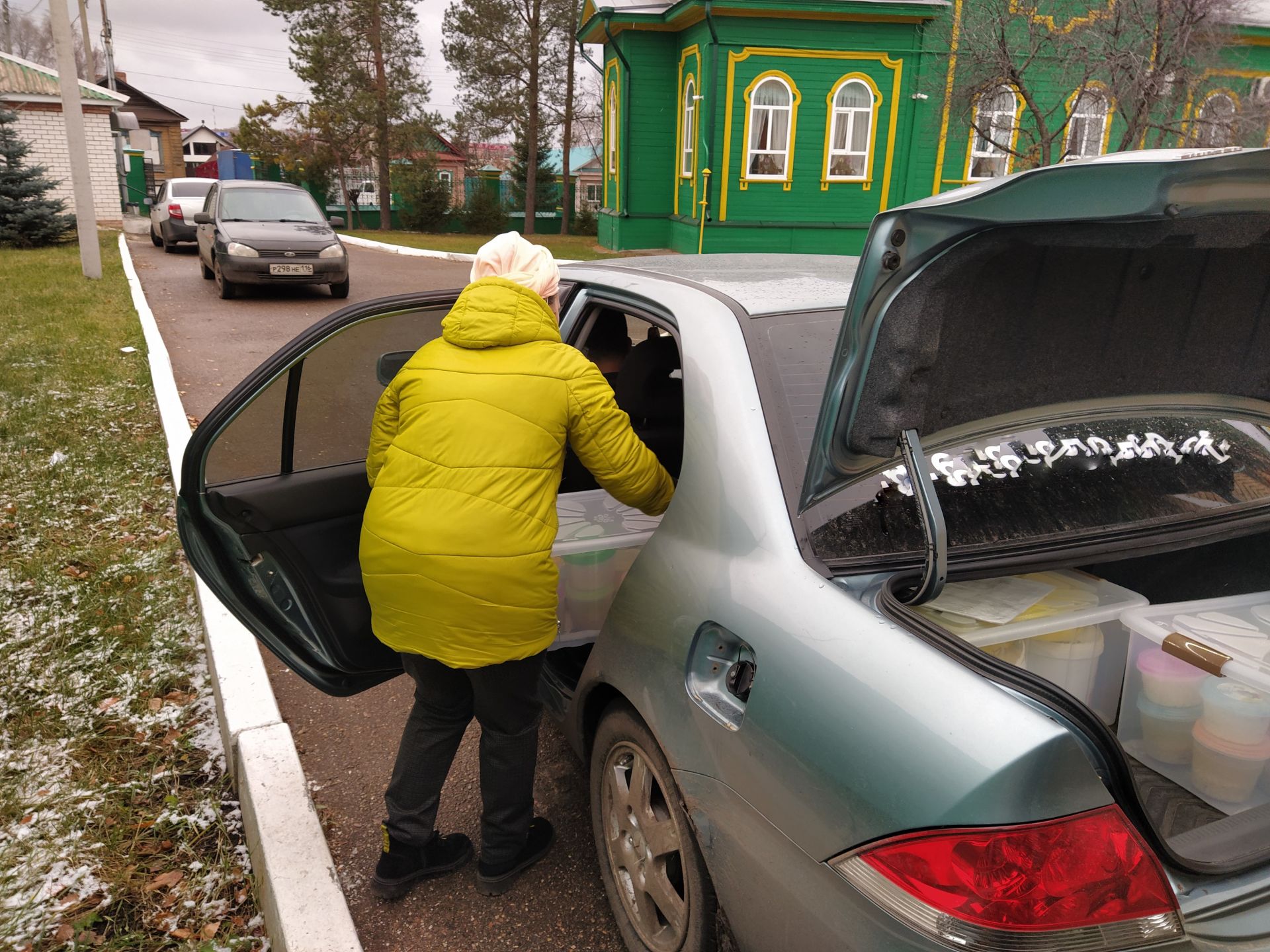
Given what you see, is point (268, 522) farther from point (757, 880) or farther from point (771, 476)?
point (757, 880)

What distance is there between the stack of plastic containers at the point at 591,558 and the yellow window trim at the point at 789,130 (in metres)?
18.8

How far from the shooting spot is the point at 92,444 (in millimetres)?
6219

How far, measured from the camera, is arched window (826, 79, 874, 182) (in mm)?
20562

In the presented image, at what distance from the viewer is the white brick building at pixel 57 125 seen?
2648cm

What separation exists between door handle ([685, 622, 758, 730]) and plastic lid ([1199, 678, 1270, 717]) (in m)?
0.90

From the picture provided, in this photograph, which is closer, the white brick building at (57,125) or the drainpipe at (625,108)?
the drainpipe at (625,108)

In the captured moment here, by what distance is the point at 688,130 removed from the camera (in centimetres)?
2108

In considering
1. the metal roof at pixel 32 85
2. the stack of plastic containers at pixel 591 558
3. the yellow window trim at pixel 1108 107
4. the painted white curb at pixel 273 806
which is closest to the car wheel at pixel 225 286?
the painted white curb at pixel 273 806

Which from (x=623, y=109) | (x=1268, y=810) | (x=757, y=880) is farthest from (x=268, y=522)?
(x=623, y=109)

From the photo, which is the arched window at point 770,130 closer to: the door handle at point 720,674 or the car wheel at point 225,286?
the car wheel at point 225,286

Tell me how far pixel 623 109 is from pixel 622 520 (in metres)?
20.6

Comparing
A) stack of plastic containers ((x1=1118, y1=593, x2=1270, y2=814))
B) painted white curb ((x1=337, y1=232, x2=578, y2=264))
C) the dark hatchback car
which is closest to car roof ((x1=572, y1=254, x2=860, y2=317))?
stack of plastic containers ((x1=1118, y1=593, x2=1270, y2=814))

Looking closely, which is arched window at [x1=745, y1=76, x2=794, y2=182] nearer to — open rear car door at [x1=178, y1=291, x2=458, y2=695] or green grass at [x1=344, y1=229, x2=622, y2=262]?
green grass at [x1=344, y1=229, x2=622, y2=262]

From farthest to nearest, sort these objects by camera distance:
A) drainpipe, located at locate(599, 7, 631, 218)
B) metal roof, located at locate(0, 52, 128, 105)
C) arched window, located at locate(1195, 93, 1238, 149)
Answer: metal roof, located at locate(0, 52, 128, 105) < drainpipe, located at locate(599, 7, 631, 218) < arched window, located at locate(1195, 93, 1238, 149)
